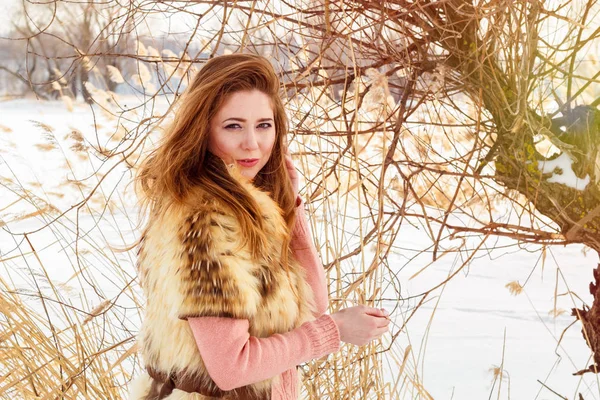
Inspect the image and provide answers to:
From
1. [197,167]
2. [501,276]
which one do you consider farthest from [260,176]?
[501,276]

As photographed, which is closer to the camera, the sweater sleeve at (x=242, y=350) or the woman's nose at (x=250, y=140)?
the sweater sleeve at (x=242, y=350)

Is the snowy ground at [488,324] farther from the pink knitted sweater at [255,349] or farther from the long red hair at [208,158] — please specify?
the pink knitted sweater at [255,349]

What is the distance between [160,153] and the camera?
1.23m

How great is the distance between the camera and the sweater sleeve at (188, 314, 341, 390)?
1041 millimetres

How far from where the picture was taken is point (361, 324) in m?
1.20

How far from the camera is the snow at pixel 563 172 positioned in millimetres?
1799

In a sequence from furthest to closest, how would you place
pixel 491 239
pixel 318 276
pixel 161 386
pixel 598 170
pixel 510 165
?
pixel 491 239 < pixel 510 165 < pixel 598 170 < pixel 318 276 < pixel 161 386

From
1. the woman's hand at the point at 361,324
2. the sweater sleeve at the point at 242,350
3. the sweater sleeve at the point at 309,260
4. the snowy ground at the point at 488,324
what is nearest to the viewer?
the sweater sleeve at the point at 242,350

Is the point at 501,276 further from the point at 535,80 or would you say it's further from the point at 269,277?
the point at 269,277

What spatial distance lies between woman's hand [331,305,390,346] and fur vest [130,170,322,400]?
82 millimetres

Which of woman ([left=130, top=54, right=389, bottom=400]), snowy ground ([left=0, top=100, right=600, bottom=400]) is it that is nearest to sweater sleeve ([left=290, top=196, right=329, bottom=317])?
woman ([left=130, top=54, right=389, bottom=400])

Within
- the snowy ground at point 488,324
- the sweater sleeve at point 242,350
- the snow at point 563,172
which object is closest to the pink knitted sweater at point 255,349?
the sweater sleeve at point 242,350

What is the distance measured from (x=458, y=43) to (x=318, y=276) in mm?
784

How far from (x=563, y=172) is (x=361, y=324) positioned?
2.87 ft
